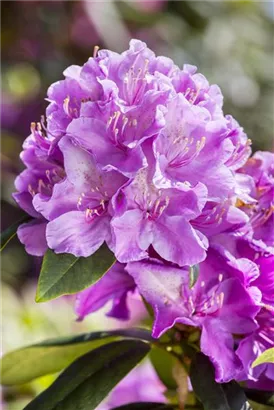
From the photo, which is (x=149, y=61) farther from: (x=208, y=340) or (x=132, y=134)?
(x=208, y=340)

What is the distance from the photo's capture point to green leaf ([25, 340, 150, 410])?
88 cm

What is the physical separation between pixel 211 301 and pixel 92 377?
0.16 meters

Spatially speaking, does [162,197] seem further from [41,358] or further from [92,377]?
[41,358]

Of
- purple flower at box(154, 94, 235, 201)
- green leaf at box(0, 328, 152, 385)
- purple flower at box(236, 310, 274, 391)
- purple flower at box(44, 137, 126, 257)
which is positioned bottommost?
green leaf at box(0, 328, 152, 385)

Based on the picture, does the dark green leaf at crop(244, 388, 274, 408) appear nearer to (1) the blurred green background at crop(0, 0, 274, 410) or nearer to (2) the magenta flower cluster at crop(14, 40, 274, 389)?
(2) the magenta flower cluster at crop(14, 40, 274, 389)

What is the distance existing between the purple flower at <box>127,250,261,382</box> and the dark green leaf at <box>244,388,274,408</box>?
0.22 feet

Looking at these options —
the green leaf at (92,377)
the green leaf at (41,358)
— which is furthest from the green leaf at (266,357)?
the green leaf at (41,358)

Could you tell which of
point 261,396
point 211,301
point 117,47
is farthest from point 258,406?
point 117,47

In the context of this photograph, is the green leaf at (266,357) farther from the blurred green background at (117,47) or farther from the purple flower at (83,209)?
the blurred green background at (117,47)

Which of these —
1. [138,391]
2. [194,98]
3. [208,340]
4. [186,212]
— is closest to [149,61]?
[194,98]

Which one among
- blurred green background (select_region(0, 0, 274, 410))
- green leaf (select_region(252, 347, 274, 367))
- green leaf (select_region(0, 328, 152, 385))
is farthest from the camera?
blurred green background (select_region(0, 0, 274, 410))

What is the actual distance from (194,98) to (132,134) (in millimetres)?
79

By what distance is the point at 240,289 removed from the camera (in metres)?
0.84

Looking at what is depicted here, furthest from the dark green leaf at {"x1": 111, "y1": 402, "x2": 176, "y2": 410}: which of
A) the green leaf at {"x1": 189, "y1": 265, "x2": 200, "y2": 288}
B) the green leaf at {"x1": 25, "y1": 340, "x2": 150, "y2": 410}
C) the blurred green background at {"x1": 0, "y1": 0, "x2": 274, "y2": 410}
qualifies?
the blurred green background at {"x1": 0, "y1": 0, "x2": 274, "y2": 410}
